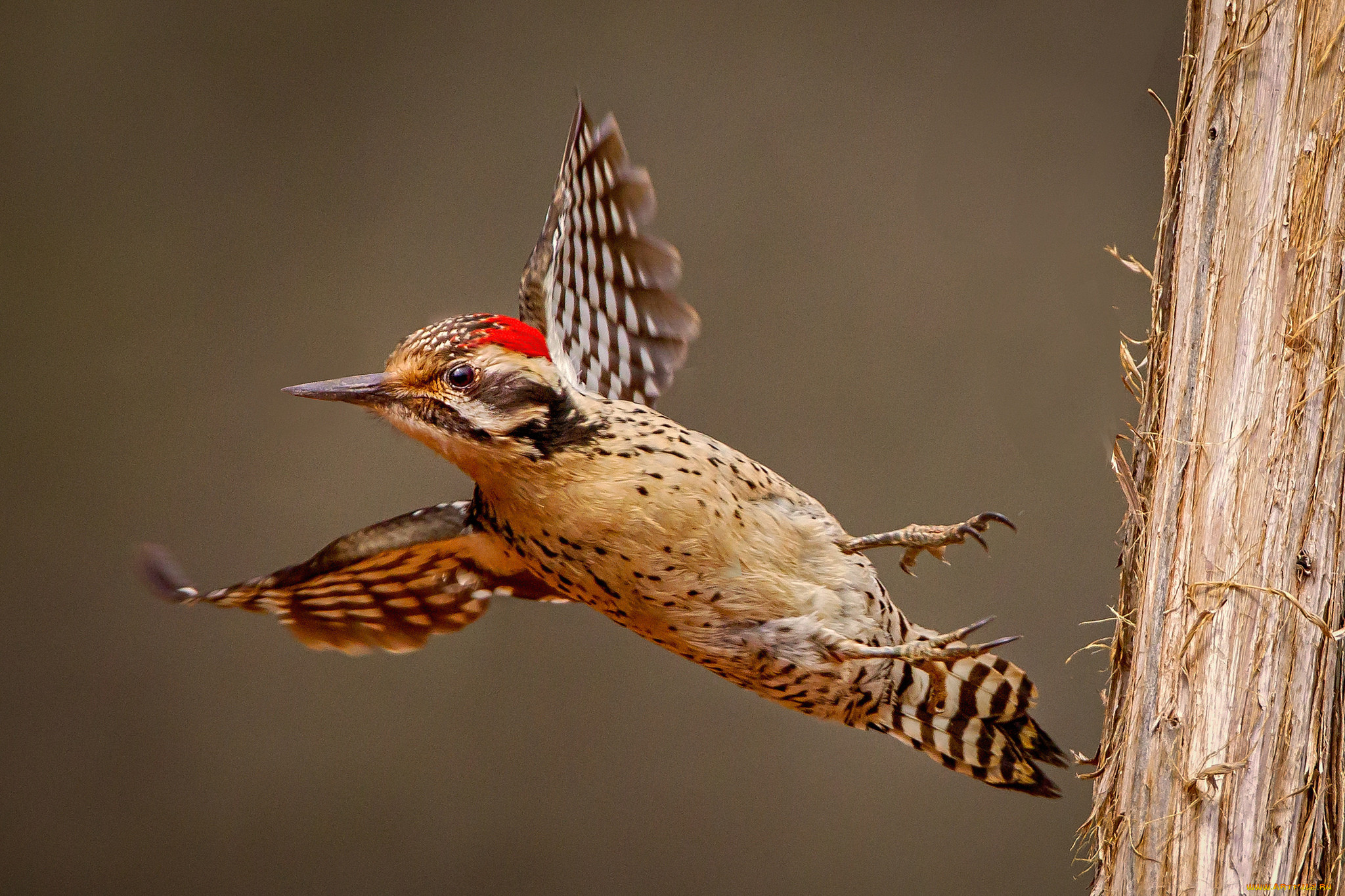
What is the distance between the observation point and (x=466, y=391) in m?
1.33

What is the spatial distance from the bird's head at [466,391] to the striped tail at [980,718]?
0.67 m

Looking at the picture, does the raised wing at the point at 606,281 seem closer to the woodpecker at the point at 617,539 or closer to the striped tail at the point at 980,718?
the woodpecker at the point at 617,539

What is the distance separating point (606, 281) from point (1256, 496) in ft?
3.34

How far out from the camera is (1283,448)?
4.05 feet

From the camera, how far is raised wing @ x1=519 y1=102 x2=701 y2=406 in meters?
1.64

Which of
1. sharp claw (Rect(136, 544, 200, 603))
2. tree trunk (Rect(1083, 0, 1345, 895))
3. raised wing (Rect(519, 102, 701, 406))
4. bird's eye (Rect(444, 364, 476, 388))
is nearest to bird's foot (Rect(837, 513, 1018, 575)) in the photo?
tree trunk (Rect(1083, 0, 1345, 895))

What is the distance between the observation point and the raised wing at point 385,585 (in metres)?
1.60

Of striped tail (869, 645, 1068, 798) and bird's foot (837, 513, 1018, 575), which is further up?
bird's foot (837, 513, 1018, 575)

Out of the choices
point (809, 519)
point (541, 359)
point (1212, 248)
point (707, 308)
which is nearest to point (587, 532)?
point (541, 359)

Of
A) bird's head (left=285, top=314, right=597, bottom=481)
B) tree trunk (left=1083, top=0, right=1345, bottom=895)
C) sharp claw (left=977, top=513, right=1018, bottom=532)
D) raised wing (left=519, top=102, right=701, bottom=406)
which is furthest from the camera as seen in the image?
raised wing (left=519, top=102, right=701, bottom=406)

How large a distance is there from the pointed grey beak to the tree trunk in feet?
3.03

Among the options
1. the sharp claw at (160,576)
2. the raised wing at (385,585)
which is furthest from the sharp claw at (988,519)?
the sharp claw at (160,576)

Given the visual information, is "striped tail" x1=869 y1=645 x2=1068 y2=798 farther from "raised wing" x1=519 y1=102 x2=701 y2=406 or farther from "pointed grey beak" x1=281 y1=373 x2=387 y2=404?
"pointed grey beak" x1=281 y1=373 x2=387 y2=404

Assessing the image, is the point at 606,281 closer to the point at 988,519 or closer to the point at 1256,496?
the point at 988,519
